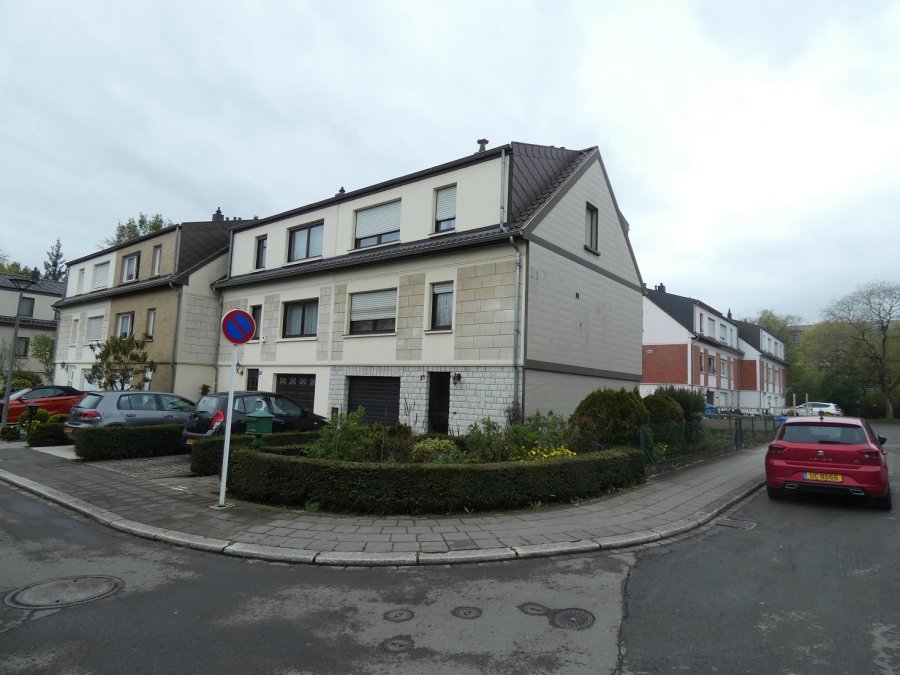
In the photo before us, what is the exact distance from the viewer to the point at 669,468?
1223 centimetres

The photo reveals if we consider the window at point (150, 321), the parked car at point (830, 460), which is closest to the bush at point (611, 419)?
the parked car at point (830, 460)

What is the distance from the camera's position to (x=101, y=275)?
27.5 meters

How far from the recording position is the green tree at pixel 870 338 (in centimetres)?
4494

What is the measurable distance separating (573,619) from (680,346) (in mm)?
34421

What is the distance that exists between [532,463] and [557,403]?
696cm

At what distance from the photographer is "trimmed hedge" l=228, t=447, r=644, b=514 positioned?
722 cm

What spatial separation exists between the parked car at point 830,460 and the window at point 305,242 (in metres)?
15.3

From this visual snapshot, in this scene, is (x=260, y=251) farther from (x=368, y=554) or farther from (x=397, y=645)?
(x=397, y=645)

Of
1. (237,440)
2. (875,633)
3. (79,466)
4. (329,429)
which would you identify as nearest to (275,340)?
(79,466)

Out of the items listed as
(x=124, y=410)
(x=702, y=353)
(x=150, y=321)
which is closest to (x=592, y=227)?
(x=124, y=410)

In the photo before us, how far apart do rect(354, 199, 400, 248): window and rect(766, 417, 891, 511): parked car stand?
11.5m

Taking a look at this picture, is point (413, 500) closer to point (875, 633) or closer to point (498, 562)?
point (498, 562)

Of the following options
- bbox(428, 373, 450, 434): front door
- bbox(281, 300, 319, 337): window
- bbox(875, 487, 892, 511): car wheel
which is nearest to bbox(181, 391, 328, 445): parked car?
bbox(428, 373, 450, 434): front door

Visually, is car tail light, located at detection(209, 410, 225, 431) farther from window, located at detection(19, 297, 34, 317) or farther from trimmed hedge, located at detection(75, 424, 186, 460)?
window, located at detection(19, 297, 34, 317)
